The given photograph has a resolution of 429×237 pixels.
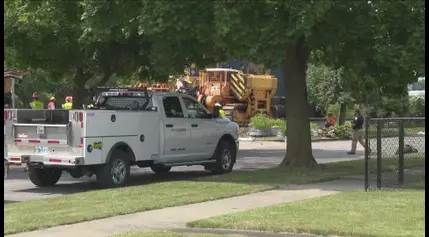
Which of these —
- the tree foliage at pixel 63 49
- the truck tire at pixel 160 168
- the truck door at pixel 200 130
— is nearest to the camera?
the truck tire at pixel 160 168

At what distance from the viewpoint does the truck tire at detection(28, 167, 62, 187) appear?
1494 centimetres

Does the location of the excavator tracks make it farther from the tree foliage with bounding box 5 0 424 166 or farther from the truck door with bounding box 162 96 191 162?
the tree foliage with bounding box 5 0 424 166

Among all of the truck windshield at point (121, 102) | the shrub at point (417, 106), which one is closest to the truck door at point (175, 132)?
the truck windshield at point (121, 102)

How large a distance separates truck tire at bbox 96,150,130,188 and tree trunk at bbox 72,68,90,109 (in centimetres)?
788

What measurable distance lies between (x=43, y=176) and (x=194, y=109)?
3.79 m

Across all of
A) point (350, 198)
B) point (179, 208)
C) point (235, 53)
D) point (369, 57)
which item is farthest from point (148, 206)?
point (235, 53)

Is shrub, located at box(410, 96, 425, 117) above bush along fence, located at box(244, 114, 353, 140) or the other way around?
above

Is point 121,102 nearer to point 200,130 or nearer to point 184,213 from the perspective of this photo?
point 200,130

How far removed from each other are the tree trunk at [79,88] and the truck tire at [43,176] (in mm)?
7247

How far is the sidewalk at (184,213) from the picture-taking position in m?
9.18

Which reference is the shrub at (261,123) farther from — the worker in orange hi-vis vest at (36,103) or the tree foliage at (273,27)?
the tree foliage at (273,27)

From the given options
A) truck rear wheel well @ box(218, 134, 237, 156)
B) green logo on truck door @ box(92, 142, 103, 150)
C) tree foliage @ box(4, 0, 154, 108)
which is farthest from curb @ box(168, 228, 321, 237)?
Answer: tree foliage @ box(4, 0, 154, 108)

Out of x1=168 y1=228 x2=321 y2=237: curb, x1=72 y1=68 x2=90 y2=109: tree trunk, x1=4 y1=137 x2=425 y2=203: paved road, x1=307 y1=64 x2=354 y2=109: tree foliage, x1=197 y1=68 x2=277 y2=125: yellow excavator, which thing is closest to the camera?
x1=168 y1=228 x2=321 y2=237: curb

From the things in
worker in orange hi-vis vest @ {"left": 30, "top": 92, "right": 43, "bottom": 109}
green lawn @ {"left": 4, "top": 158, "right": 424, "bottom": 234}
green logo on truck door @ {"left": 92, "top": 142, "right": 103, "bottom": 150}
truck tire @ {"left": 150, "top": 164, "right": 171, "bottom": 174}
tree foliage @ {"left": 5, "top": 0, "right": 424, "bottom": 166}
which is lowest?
green lawn @ {"left": 4, "top": 158, "right": 424, "bottom": 234}
